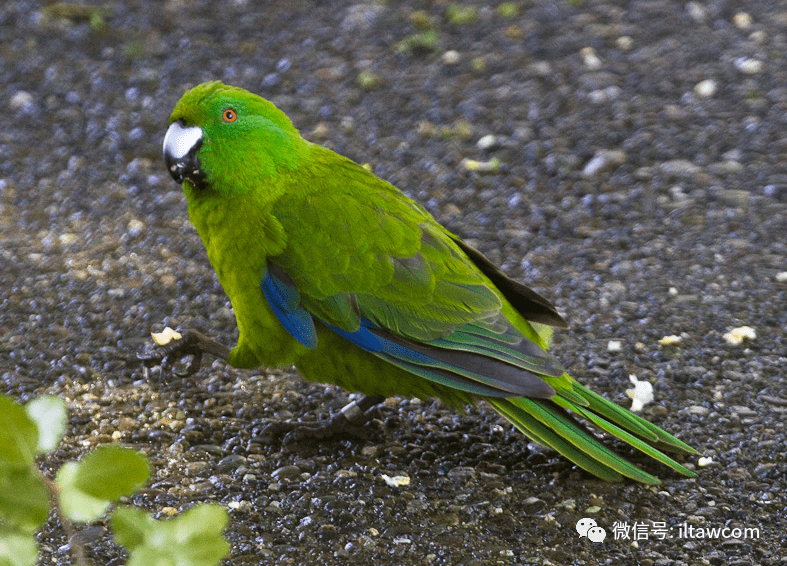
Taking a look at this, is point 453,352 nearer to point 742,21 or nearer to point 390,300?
point 390,300

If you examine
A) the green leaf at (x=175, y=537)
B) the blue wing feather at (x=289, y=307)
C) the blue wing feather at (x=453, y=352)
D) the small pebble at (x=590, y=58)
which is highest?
the green leaf at (x=175, y=537)

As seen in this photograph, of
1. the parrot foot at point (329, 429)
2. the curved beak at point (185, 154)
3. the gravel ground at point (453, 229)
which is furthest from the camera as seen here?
the parrot foot at point (329, 429)

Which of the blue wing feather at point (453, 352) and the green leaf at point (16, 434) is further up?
the green leaf at point (16, 434)

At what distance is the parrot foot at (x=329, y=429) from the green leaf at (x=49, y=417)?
1.58m

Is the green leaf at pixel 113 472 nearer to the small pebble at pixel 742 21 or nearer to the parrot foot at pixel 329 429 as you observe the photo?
the parrot foot at pixel 329 429

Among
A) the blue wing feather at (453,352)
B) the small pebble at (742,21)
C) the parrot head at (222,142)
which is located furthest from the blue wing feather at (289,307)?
the small pebble at (742,21)

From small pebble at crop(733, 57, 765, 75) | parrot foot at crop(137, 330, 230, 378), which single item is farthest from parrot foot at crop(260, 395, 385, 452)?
small pebble at crop(733, 57, 765, 75)

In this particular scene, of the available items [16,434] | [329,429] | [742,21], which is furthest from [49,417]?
[742,21]

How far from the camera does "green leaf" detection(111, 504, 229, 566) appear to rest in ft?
2.91

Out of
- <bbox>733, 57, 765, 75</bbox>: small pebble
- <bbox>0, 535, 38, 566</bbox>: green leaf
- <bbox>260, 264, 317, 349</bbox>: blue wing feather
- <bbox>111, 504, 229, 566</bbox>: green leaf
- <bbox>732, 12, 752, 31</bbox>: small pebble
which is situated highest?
<bbox>0, 535, 38, 566</bbox>: green leaf

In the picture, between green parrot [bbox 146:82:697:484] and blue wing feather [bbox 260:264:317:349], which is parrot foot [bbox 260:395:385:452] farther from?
blue wing feather [bbox 260:264:317:349]

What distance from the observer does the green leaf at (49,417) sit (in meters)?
0.86

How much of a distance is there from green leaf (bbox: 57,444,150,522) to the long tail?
150 centimetres

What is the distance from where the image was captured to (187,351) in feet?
8.36
